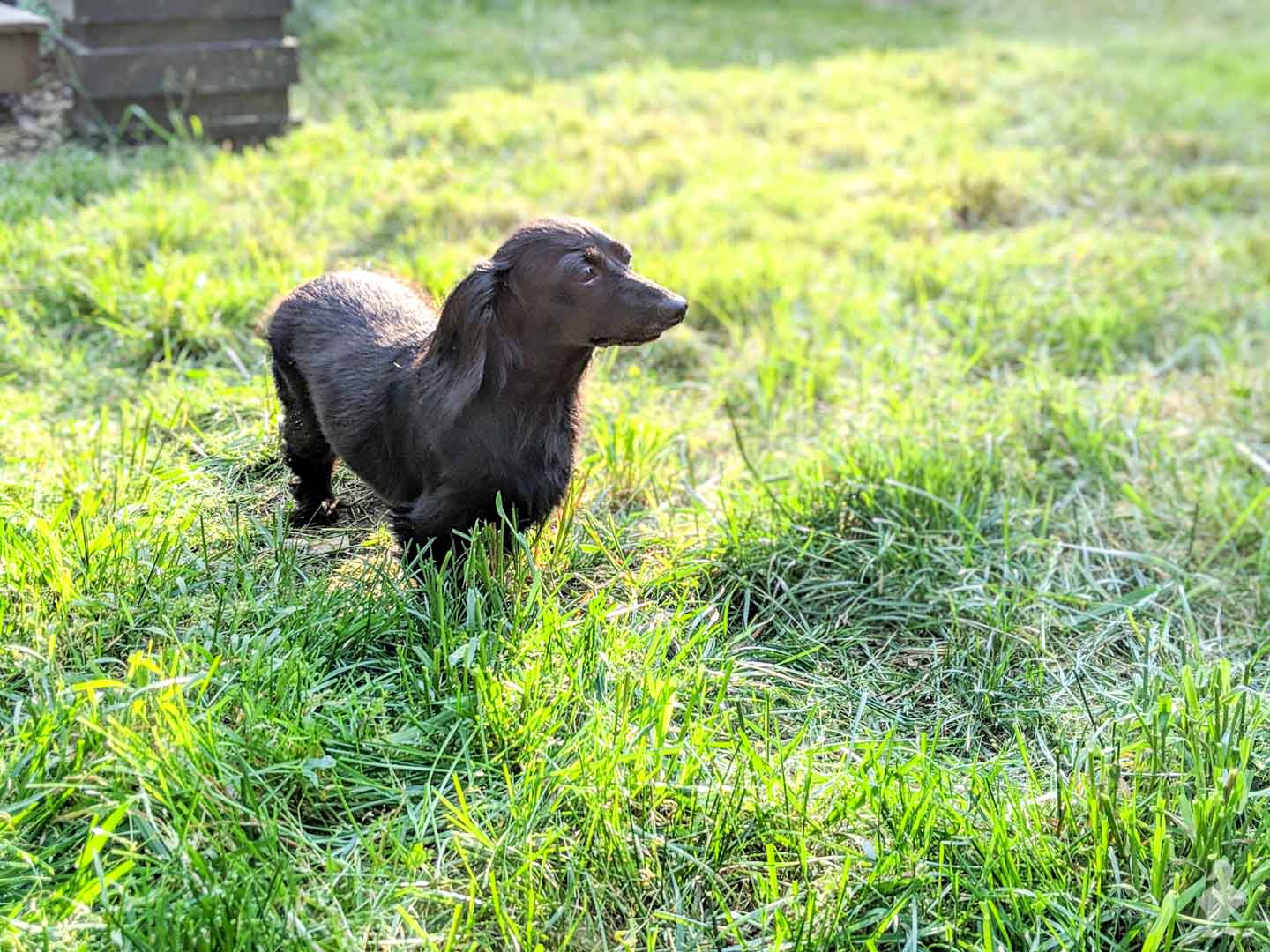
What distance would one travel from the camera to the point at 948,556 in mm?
3123

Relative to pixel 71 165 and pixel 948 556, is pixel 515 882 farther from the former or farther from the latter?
pixel 71 165

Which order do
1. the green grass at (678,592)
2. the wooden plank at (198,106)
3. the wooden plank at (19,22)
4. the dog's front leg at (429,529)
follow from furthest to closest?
the wooden plank at (198,106) < the wooden plank at (19,22) < the dog's front leg at (429,529) < the green grass at (678,592)

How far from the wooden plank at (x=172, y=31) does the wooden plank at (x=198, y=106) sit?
240 mm

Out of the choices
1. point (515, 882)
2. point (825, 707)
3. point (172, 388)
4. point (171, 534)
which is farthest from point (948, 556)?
point (172, 388)

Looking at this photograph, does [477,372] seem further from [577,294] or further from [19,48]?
[19,48]

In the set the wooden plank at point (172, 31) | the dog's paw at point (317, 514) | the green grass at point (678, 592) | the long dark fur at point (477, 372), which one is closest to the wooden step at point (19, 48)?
the green grass at point (678, 592)

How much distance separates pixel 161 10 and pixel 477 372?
390 cm

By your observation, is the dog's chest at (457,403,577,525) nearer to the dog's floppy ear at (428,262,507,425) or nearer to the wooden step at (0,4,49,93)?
the dog's floppy ear at (428,262,507,425)

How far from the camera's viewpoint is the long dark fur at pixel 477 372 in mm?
2451

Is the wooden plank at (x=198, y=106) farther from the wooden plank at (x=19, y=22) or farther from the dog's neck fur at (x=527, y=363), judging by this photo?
the dog's neck fur at (x=527, y=363)

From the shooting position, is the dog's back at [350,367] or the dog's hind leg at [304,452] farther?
the dog's hind leg at [304,452]

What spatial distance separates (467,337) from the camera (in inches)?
97.3

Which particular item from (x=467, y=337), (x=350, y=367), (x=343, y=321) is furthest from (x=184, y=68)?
(x=467, y=337)

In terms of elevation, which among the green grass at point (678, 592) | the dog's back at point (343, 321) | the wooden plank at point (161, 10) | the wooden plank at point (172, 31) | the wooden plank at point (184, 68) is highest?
the wooden plank at point (161, 10)
